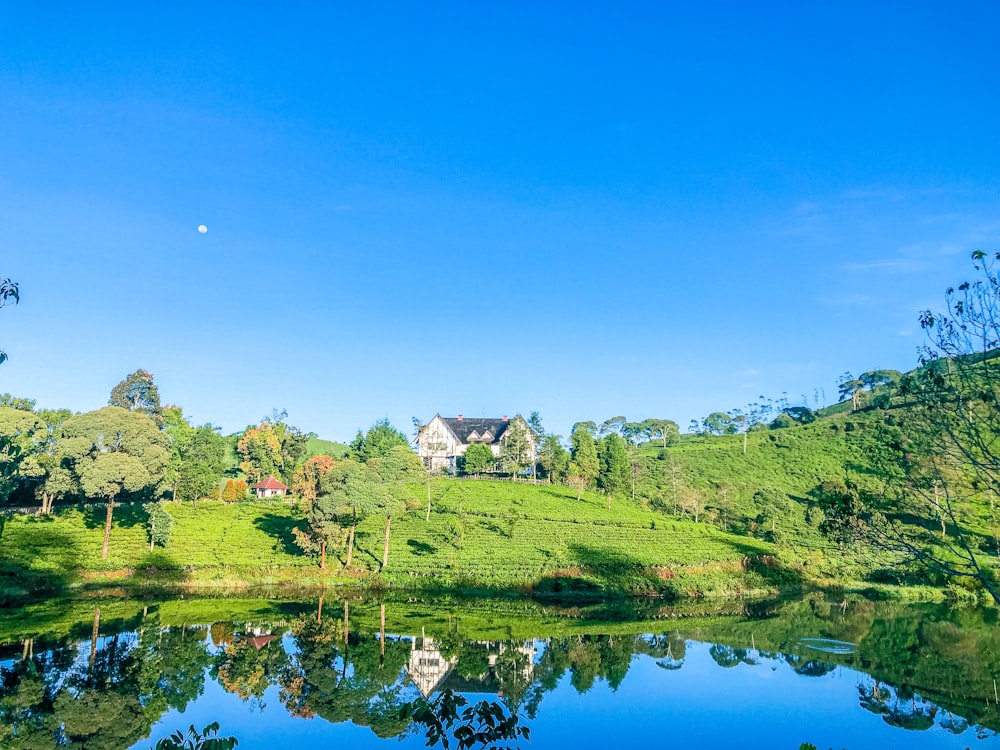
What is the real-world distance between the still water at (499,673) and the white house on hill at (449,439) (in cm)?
5146

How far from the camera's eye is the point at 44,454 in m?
42.5

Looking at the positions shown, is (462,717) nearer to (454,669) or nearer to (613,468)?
(454,669)

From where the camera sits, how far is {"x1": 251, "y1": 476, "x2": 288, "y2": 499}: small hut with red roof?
222ft

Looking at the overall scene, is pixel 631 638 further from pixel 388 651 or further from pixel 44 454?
pixel 44 454

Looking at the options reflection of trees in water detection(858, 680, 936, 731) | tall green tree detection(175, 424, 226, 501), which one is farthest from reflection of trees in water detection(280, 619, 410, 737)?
tall green tree detection(175, 424, 226, 501)

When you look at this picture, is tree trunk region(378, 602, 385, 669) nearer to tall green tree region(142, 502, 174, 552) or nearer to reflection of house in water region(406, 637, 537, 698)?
reflection of house in water region(406, 637, 537, 698)

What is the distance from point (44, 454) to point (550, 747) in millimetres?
41653

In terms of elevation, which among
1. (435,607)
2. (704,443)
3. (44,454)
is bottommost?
(435,607)

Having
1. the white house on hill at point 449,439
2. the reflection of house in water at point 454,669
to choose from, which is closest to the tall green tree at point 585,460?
the white house on hill at point 449,439

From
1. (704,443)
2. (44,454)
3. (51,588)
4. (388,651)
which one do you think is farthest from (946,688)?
(704,443)

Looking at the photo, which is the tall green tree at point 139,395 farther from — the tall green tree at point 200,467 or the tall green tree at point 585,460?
the tall green tree at point 585,460

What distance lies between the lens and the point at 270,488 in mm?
67625

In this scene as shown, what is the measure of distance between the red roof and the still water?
1431 inches

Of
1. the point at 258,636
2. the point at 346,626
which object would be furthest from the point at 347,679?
the point at 346,626
